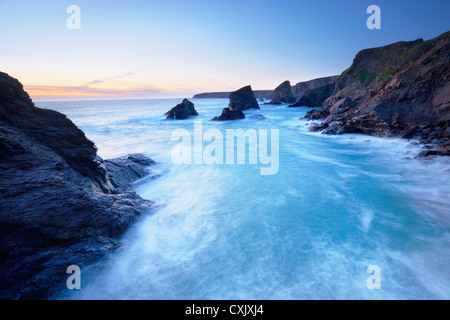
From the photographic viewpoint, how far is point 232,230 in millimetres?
5449

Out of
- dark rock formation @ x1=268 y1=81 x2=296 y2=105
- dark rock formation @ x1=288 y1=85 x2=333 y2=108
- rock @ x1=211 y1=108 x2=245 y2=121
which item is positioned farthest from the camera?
dark rock formation @ x1=268 y1=81 x2=296 y2=105

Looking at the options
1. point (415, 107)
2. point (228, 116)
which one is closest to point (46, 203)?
point (415, 107)

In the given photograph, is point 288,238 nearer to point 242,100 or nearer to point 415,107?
point 415,107

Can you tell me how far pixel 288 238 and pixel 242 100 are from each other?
50.2 metres

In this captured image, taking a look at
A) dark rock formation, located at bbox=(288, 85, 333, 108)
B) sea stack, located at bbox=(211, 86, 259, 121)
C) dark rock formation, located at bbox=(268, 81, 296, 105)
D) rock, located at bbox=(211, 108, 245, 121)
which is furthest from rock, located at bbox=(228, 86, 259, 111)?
dark rock formation, located at bbox=(268, 81, 296, 105)

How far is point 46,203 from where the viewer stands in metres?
3.82

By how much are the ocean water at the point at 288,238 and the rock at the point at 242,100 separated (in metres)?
43.1

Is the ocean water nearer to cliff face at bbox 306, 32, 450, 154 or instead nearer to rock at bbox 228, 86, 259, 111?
cliff face at bbox 306, 32, 450, 154

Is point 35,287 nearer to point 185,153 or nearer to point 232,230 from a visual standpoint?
point 232,230

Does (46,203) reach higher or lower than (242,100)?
lower

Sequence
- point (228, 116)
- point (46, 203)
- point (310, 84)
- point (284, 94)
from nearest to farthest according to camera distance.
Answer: point (46, 203) < point (228, 116) < point (284, 94) < point (310, 84)

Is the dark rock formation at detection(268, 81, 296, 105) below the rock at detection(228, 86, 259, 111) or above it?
above

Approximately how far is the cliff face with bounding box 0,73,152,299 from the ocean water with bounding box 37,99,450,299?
A: 573 mm

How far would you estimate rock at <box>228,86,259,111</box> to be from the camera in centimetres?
4962
